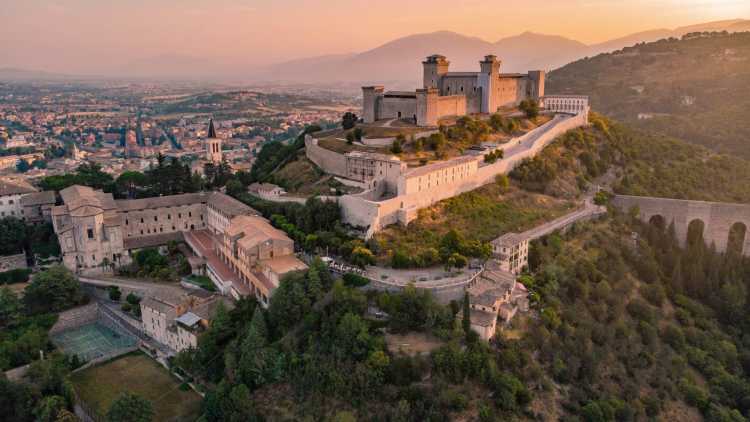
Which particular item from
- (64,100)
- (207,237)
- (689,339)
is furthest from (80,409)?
(64,100)

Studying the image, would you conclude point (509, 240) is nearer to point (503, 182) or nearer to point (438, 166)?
point (438, 166)

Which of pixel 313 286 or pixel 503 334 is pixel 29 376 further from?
pixel 503 334

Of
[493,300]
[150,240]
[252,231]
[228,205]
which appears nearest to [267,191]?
[228,205]

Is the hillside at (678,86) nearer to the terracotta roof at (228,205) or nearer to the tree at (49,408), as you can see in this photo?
the terracotta roof at (228,205)

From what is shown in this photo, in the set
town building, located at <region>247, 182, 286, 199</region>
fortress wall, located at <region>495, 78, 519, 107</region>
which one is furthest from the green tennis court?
fortress wall, located at <region>495, 78, 519, 107</region>

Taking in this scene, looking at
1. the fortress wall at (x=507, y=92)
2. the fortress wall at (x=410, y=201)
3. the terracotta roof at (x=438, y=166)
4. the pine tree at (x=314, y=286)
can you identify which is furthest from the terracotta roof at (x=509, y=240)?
the fortress wall at (x=507, y=92)
